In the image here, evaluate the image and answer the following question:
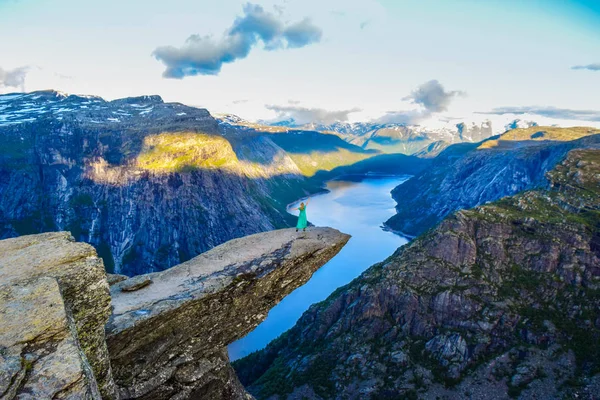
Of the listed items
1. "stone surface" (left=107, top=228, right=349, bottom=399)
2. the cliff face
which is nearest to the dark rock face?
the cliff face

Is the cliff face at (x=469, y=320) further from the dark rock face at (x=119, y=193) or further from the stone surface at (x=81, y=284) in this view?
the dark rock face at (x=119, y=193)

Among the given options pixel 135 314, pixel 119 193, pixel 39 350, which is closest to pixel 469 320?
pixel 135 314

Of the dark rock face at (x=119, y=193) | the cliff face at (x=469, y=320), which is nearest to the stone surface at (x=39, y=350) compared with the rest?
the cliff face at (x=469, y=320)

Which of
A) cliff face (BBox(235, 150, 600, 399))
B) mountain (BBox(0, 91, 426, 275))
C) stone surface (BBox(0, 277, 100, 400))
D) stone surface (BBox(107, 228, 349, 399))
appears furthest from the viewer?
mountain (BBox(0, 91, 426, 275))

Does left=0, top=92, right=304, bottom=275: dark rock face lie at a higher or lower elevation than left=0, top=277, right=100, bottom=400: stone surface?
lower

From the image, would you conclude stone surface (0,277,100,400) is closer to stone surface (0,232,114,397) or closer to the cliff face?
stone surface (0,232,114,397)

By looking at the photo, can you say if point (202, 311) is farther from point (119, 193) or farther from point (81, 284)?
point (119, 193)
